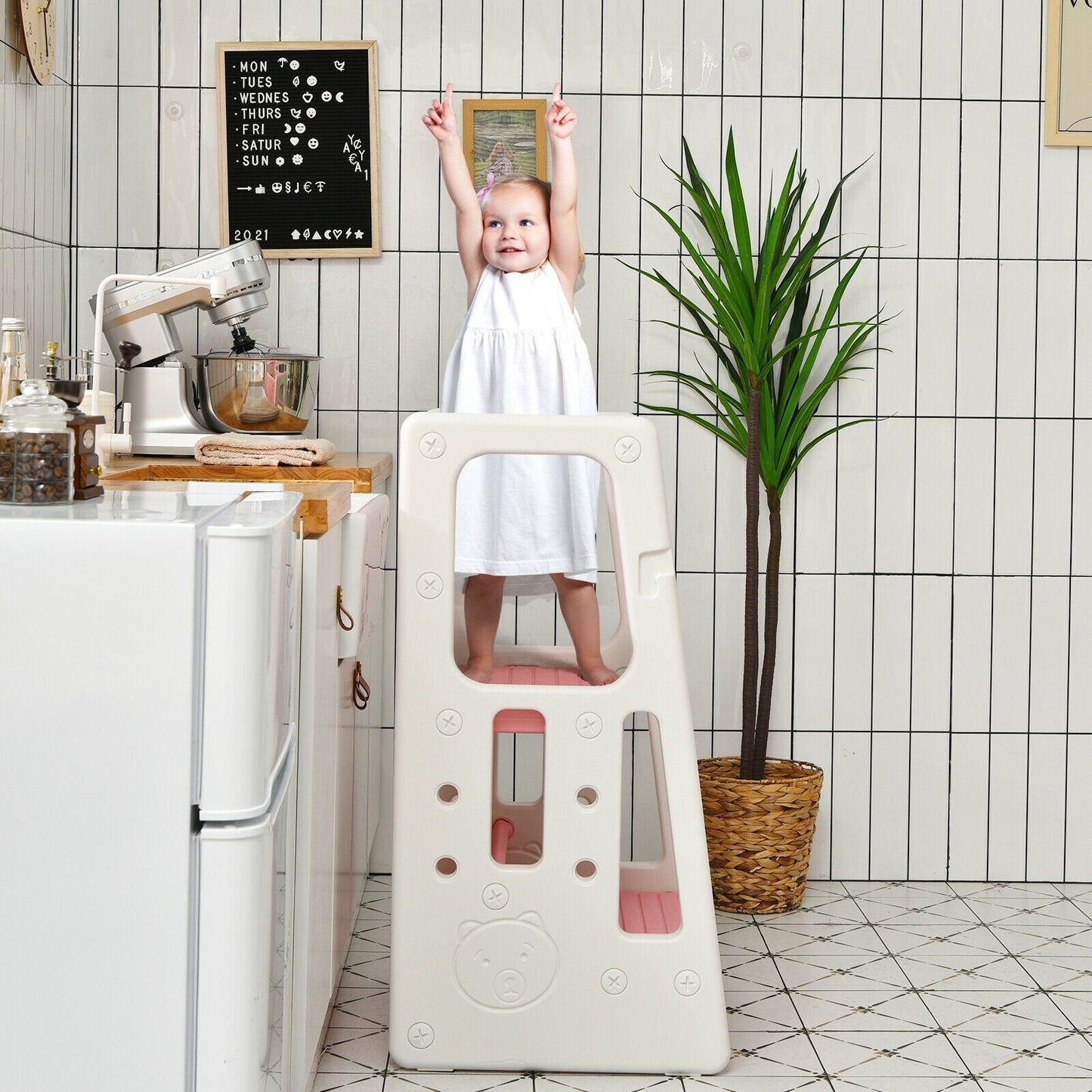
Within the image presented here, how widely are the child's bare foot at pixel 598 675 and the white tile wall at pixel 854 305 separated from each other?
2.06ft

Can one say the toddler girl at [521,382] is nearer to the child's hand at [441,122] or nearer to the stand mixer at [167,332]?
the child's hand at [441,122]

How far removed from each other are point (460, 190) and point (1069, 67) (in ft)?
4.67

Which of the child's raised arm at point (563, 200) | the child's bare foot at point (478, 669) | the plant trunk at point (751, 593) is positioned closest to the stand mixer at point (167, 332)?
the child's raised arm at point (563, 200)

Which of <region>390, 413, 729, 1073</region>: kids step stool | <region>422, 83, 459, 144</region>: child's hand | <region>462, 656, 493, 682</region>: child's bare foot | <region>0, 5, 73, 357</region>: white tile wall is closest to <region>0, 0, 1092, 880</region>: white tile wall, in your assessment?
<region>0, 5, 73, 357</region>: white tile wall

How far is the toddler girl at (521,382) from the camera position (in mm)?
2254

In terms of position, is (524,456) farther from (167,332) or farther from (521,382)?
(167,332)

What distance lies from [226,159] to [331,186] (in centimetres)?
24

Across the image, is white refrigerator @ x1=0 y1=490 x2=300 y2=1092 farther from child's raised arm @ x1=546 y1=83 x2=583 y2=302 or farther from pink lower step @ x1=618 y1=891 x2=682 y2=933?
child's raised arm @ x1=546 y1=83 x2=583 y2=302

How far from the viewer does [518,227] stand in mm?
2375

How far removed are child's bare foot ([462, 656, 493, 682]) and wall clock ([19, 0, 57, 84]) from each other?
1.45m

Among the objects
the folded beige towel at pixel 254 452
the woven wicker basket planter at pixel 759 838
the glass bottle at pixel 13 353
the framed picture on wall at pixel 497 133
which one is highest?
the framed picture on wall at pixel 497 133

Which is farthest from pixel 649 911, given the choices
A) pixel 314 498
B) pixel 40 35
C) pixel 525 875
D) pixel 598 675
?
pixel 40 35

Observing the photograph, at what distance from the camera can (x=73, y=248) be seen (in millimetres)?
2730

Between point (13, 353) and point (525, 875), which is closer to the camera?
point (13, 353)
